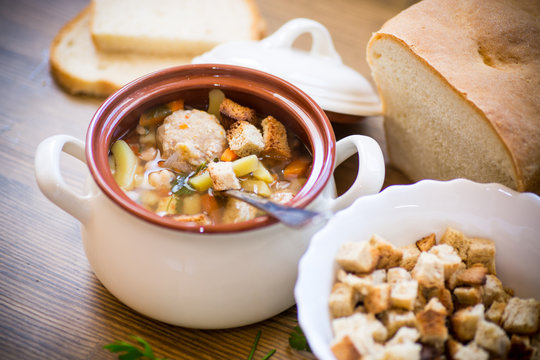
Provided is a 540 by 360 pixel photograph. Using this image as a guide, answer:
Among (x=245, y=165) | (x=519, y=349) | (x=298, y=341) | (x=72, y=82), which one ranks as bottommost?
(x=298, y=341)

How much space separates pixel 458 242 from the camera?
1.57 metres

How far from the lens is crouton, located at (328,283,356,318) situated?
4.49 ft

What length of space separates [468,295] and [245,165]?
73 centimetres

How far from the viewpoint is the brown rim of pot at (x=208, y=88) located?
Result: 1.37 meters

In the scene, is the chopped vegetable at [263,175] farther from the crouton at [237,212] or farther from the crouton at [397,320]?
the crouton at [397,320]

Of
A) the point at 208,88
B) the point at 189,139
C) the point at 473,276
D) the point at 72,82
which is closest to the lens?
the point at 473,276

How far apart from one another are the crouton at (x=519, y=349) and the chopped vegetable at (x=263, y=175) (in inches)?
31.4

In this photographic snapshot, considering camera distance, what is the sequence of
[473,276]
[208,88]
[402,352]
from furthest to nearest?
[208,88] → [473,276] → [402,352]

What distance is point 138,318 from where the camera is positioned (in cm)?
165

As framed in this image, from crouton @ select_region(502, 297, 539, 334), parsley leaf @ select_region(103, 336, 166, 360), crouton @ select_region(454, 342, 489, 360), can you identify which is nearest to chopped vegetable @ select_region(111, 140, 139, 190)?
parsley leaf @ select_region(103, 336, 166, 360)

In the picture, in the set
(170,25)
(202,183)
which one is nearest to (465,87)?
(202,183)

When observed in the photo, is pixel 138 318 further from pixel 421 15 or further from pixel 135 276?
pixel 421 15

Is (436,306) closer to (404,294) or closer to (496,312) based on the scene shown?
(404,294)

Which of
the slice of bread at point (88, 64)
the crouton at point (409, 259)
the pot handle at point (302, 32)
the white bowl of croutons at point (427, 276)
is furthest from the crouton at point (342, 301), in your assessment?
the slice of bread at point (88, 64)
